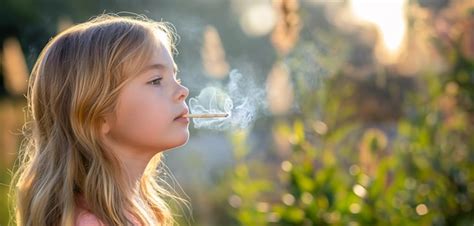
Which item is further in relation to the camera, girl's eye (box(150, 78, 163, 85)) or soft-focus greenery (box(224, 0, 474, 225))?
soft-focus greenery (box(224, 0, 474, 225))

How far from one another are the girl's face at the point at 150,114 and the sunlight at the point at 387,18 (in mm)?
2257

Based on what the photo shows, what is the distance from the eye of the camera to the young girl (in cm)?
211

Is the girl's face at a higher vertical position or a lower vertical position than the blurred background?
lower

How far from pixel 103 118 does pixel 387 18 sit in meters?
2.42

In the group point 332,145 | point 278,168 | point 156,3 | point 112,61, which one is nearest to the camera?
point 112,61

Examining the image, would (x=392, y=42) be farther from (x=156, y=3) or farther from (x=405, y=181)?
(x=156, y=3)

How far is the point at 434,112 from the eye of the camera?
4344mm

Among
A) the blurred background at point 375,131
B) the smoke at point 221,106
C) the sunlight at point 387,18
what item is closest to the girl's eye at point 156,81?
the smoke at point 221,106

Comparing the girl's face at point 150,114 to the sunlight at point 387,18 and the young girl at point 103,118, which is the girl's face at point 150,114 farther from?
the sunlight at point 387,18

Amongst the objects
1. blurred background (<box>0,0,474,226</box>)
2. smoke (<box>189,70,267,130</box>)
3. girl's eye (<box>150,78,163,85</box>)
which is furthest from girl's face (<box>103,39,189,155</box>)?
blurred background (<box>0,0,474,226</box>)

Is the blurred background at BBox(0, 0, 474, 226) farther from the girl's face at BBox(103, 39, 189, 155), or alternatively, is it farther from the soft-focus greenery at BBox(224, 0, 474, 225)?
the girl's face at BBox(103, 39, 189, 155)

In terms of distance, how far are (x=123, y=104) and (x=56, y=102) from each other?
0.52 feet

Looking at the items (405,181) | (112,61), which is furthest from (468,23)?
(112,61)

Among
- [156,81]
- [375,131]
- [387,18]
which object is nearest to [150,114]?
[156,81]
